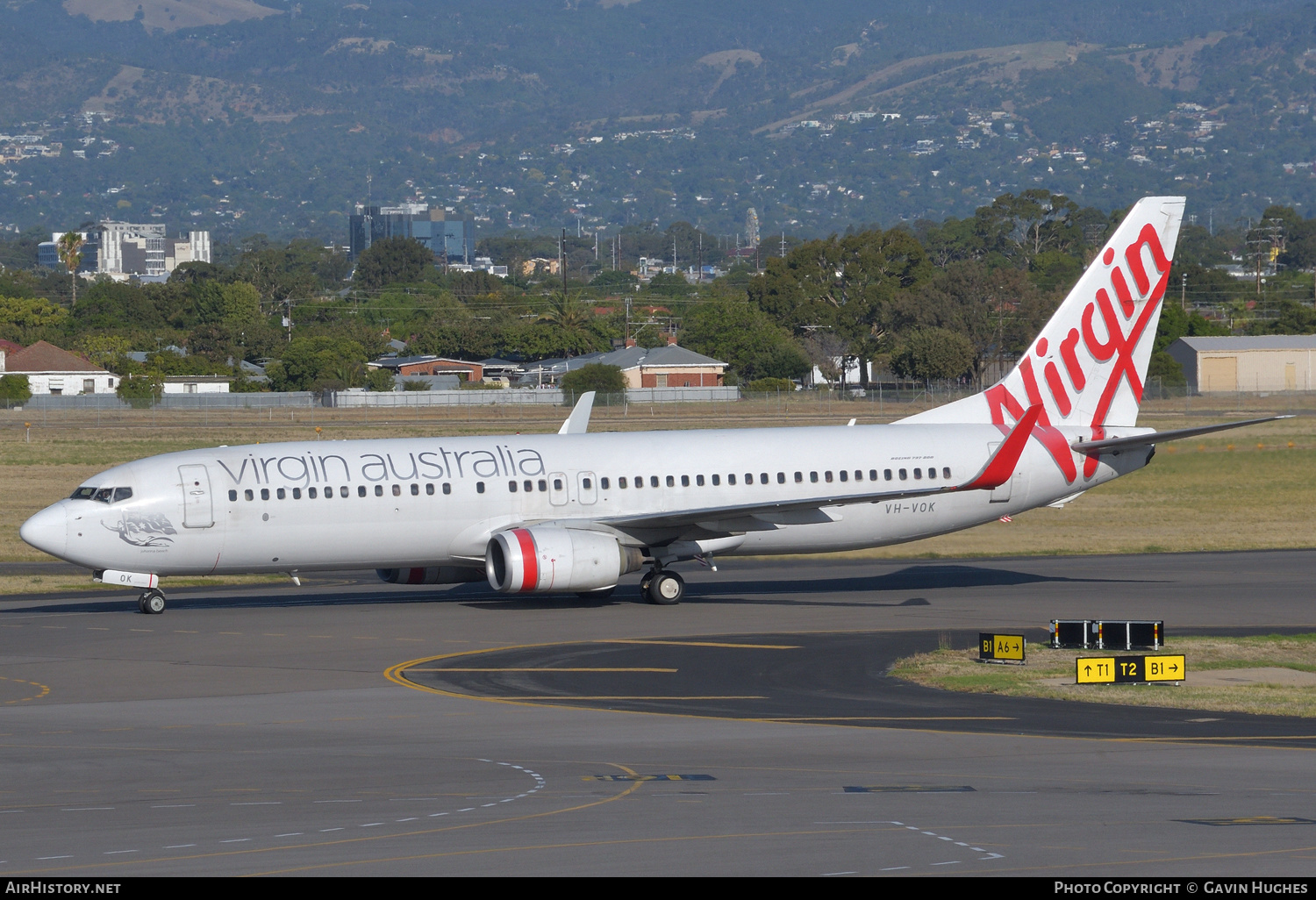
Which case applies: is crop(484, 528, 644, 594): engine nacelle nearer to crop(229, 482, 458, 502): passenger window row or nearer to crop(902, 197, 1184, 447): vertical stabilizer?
crop(229, 482, 458, 502): passenger window row

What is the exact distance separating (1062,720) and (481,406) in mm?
92586

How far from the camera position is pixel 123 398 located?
380 feet

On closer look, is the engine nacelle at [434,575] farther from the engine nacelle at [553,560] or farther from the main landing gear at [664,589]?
the main landing gear at [664,589]

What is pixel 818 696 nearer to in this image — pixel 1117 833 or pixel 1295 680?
pixel 1295 680

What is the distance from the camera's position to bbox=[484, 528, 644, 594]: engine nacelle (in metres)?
34.1

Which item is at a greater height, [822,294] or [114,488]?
[822,294]

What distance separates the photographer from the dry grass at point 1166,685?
24.4 meters

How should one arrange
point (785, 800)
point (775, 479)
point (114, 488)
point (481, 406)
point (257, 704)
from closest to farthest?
point (785, 800), point (257, 704), point (114, 488), point (775, 479), point (481, 406)

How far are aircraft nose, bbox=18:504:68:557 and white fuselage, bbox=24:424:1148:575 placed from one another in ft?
0.12

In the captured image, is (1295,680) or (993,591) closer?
(1295,680)

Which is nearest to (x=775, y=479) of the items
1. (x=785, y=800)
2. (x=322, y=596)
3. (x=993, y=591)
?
(x=993, y=591)

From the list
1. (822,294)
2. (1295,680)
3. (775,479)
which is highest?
(822,294)

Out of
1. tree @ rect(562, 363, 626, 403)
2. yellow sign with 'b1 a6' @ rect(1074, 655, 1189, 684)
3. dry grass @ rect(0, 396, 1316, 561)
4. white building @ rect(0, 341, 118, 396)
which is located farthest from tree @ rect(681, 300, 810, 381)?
yellow sign with 'b1 a6' @ rect(1074, 655, 1189, 684)

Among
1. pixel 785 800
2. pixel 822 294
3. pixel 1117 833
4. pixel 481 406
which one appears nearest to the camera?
pixel 1117 833
